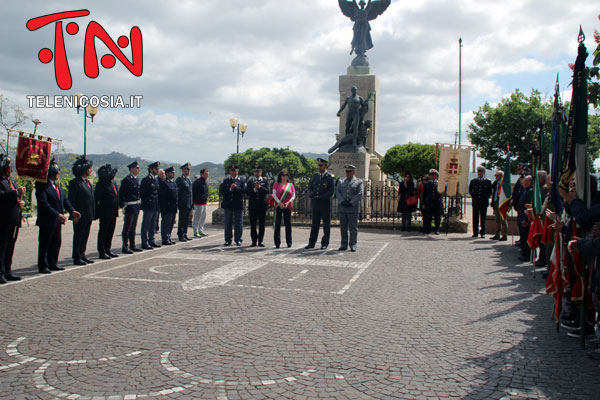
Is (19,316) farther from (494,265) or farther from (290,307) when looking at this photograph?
(494,265)

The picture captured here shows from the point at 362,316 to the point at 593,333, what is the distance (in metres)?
2.30

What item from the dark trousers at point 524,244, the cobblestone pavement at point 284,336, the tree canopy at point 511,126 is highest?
the tree canopy at point 511,126

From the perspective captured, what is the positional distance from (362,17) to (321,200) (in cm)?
1729

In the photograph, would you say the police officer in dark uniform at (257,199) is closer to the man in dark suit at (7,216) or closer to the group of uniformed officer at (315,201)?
the group of uniformed officer at (315,201)

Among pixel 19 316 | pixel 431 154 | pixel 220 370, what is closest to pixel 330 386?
pixel 220 370

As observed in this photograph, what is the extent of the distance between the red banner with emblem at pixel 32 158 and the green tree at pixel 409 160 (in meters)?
21.8

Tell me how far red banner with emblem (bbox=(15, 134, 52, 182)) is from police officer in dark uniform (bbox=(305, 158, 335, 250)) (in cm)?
574

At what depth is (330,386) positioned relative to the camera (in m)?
3.49

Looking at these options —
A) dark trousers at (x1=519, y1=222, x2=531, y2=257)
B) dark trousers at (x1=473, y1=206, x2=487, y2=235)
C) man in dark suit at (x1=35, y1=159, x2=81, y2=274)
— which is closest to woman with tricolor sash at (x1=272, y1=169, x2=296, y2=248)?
man in dark suit at (x1=35, y1=159, x2=81, y2=274)

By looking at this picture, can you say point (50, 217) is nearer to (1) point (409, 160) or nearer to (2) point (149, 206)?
(2) point (149, 206)

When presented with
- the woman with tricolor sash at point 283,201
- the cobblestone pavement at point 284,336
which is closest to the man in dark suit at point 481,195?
the cobblestone pavement at point 284,336

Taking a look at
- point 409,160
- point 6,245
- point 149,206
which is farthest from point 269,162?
point 6,245

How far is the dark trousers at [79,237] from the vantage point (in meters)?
8.53

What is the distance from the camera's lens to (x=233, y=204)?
38.0 feet
